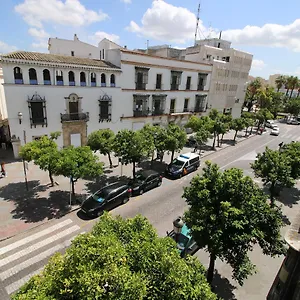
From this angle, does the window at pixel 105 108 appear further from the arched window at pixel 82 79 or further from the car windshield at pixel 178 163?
the car windshield at pixel 178 163

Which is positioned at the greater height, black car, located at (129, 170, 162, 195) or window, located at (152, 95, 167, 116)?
window, located at (152, 95, 167, 116)

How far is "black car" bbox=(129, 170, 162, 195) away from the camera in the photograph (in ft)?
54.8

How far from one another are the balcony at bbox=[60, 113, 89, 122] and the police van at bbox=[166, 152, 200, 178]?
430 inches

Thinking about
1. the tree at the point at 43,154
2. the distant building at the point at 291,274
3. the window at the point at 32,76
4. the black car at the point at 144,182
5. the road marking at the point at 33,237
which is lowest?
the road marking at the point at 33,237

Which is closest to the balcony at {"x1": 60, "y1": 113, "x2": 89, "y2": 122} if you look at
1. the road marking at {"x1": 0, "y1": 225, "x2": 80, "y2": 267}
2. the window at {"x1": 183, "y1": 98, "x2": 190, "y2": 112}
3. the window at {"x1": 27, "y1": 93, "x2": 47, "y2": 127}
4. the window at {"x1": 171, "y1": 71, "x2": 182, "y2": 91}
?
the window at {"x1": 27, "y1": 93, "x2": 47, "y2": 127}

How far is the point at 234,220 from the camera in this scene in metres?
7.18

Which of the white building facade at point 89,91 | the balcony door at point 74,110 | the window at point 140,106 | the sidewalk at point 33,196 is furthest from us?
the window at point 140,106

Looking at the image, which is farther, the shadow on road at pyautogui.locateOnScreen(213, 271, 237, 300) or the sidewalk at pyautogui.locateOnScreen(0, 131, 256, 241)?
the sidewalk at pyautogui.locateOnScreen(0, 131, 256, 241)

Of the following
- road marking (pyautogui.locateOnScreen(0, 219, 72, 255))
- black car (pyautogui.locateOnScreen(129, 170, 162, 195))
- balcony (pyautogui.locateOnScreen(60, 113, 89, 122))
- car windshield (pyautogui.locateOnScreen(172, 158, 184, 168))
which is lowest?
road marking (pyautogui.locateOnScreen(0, 219, 72, 255))

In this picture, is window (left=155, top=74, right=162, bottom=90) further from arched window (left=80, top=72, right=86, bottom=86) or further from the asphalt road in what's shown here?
the asphalt road

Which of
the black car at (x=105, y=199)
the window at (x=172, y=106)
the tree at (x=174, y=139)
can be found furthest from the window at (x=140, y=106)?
the black car at (x=105, y=199)

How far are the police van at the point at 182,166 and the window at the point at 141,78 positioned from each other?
12157 mm

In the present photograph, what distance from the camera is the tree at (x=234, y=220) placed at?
23.7 ft

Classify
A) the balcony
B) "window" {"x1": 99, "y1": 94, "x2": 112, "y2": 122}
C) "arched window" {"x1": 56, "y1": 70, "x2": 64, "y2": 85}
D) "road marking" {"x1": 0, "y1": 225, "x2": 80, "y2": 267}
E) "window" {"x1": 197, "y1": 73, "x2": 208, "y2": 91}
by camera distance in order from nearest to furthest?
1. "road marking" {"x1": 0, "y1": 225, "x2": 80, "y2": 267}
2. "arched window" {"x1": 56, "y1": 70, "x2": 64, "y2": 85}
3. the balcony
4. "window" {"x1": 99, "y1": 94, "x2": 112, "y2": 122}
5. "window" {"x1": 197, "y1": 73, "x2": 208, "y2": 91}
